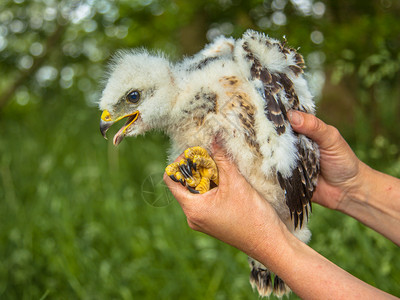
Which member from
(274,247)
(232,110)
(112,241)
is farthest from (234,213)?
(112,241)

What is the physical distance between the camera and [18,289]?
3285 millimetres

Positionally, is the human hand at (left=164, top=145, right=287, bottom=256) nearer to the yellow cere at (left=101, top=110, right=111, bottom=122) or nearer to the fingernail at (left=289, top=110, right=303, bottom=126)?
the fingernail at (left=289, top=110, right=303, bottom=126)

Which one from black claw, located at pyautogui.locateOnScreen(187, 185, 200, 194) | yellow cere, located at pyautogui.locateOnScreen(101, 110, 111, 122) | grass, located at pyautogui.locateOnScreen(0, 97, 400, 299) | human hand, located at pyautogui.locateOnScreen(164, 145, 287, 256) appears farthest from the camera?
grass, located at pyautogui.locateOnScreen(0, 97, 400, 299)

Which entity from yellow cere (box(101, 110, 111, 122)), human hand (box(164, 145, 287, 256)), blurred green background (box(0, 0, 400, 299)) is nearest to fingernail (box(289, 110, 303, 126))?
human hand (box(164, 145, 287, 256))

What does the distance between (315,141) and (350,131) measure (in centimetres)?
365

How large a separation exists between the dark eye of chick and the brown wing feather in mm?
555

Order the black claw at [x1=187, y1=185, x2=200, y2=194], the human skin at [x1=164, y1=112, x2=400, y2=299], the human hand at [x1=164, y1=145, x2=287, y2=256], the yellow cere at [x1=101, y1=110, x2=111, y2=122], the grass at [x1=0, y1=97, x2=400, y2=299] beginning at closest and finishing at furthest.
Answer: the human skin at [x1=164, y1=112, x2=400, y2=299], the human hand at [x1=164, y1=145, x2=287, y2=256], the black claw at [x1=187, y1=185, x2=200, y2=194], the yellow cere at [x1=101, y1=110, x2=111, y2=122], the grass at [x1=0, y1=97, x2=400, y2=299]

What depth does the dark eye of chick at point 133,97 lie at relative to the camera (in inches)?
74.5

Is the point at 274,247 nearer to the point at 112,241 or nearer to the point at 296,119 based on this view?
the point at 296,119

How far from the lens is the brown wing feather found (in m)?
1.72

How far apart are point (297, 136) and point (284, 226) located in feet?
1.41

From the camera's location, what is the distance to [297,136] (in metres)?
Answer: 1.87

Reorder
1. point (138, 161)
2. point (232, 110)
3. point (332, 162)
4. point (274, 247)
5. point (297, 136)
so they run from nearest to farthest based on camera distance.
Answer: point (274, 247)
point (232, 110)
point (297, 136)
point (332, 162)
point (138, 161)

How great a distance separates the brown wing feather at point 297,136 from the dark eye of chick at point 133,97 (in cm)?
55
